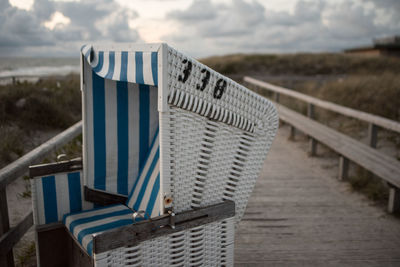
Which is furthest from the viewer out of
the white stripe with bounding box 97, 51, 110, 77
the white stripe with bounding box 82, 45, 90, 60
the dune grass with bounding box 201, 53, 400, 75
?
the dune grass with bounding box 201, 53, 400, 75

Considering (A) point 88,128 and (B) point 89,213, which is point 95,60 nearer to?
(A) point 88,128

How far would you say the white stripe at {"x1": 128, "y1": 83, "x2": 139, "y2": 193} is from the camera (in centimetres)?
225

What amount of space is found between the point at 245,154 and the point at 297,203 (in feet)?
6.05

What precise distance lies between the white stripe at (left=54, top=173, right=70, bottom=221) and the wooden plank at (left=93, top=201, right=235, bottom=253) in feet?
2.67

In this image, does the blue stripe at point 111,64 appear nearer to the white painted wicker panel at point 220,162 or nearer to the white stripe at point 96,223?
the white painted wicker panel at point 220,162

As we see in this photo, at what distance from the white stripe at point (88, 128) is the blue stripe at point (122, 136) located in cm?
18

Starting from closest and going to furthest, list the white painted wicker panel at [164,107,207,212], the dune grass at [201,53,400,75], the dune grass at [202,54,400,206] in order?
1. the white painted wicker panel at [164,107,207,212]
2. the dune grass at [202,54,400,206]
3. the dune grass at [201,53,400,75]

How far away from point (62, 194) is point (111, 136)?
1.56 feet

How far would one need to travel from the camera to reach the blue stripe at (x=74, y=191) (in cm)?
211

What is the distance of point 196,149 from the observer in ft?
5.24

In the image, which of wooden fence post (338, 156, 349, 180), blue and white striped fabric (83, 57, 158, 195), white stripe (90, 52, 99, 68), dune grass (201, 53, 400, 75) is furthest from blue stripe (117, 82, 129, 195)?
dune grass (201, 53, 400, 75)

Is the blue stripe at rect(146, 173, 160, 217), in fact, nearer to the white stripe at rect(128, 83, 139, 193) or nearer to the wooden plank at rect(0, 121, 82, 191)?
the white stripe at rect(128, 83, 139, 193)

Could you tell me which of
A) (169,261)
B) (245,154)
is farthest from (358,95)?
(169,261)

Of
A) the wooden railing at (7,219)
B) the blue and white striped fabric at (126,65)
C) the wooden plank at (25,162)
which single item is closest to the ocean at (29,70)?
the wooden plank at (25,162)
